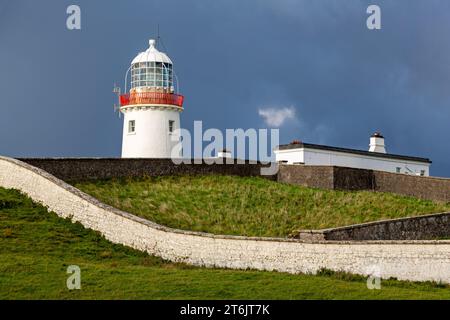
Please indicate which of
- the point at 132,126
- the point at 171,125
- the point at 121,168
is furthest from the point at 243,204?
the point at 132,126

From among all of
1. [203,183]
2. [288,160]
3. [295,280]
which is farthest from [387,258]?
→ [288,160]

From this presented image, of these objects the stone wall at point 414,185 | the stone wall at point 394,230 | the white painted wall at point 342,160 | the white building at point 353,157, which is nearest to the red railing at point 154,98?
the white building at point 353,157

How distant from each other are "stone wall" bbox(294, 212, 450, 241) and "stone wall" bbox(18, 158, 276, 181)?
14.4 metres

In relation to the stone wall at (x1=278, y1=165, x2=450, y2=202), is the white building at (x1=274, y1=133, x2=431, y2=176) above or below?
above

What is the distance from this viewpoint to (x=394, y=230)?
32.2 m

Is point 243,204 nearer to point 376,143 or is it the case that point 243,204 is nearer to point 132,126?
point 132,126

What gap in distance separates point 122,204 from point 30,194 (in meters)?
3.78

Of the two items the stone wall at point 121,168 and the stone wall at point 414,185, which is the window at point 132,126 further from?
the stone wall at point 414,185

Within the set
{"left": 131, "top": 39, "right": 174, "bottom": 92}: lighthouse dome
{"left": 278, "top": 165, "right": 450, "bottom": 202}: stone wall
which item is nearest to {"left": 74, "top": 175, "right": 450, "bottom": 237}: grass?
{"left": 278, "top": 165, "right": 450, "bottom": 202}: stone wall

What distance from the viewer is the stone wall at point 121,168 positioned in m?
40.6

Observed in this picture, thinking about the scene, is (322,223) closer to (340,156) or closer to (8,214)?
(8,214)

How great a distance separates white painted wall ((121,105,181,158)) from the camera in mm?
45062

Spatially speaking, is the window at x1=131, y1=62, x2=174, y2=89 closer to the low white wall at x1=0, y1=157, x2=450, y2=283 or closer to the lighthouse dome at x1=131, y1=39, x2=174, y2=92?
the lighthouse dome at x1=131, y1=39, x2=174, y2=92

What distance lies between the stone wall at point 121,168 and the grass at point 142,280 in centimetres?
1080
